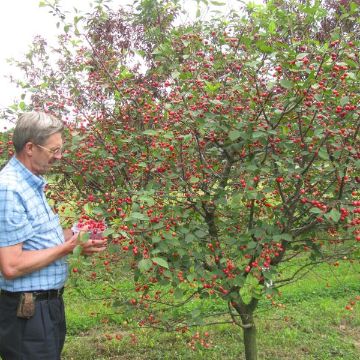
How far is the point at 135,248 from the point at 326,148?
109 cm

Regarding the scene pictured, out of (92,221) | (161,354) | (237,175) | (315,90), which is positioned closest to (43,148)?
(92,221)

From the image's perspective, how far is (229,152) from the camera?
270cm

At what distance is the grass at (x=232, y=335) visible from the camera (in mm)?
3857

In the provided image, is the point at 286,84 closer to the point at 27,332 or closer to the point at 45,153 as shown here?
the point at 45,153

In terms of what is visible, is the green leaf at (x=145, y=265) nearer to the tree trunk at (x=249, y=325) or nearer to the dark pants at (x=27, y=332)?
the dark pants at (x=27, y=332)

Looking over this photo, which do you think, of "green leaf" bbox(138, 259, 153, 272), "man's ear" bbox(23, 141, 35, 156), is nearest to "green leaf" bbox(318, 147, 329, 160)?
"green leaf" bbox(138, 259, 153, 272)

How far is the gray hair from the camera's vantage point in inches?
78.4

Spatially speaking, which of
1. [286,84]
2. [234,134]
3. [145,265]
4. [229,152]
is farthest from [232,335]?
[286,84]

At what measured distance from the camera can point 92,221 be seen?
2.01 m

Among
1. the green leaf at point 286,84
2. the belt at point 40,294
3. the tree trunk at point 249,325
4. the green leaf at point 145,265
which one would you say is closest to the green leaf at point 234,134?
the green leaf at point 286,84

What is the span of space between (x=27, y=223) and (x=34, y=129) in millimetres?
392

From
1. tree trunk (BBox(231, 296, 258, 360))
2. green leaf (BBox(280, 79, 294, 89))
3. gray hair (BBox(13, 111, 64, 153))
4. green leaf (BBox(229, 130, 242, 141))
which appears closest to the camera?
gray hair (BBox(13, 111, 64, 153))

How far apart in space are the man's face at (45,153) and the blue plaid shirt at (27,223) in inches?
1.6

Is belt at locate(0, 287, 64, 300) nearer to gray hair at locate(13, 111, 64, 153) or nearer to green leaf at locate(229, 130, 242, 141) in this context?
gray hair at locate(13, 111, 64, 153)
